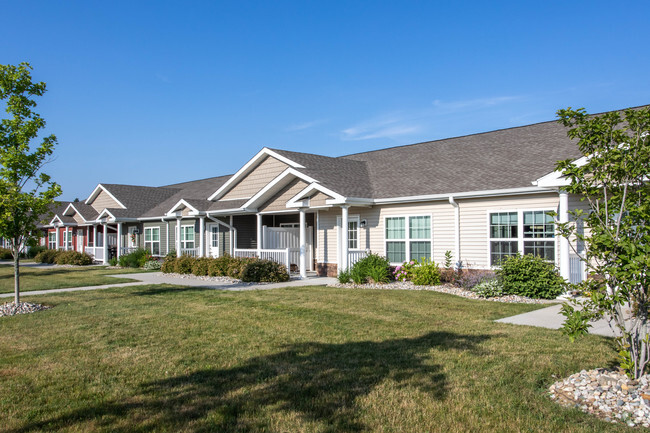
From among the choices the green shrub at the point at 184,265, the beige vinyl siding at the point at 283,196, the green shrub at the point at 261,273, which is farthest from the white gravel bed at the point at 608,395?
the green shrub at the point at 184,265

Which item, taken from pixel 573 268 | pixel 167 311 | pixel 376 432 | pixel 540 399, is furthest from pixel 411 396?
pixel 573 268

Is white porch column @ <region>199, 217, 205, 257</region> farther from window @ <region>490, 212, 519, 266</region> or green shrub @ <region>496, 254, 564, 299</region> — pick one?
green shrub @ <region>496, 254, 564, 299</region>

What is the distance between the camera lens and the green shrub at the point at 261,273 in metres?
18.1

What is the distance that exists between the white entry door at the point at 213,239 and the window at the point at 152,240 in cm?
601

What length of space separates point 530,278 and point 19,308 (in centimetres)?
1290

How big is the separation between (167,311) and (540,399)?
856 centimetres

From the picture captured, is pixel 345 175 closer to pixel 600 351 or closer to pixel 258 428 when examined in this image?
pixel 600 351

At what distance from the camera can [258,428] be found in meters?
4.64

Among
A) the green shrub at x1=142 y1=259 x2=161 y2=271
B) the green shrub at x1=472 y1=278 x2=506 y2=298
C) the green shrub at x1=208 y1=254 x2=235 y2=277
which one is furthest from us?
the green shrub at x1=142 y1=259 x2=161 y2=271

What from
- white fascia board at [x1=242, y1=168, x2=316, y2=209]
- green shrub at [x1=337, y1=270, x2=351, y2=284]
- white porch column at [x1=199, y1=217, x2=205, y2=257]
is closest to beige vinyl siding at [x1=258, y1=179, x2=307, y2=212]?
white fascia board at [x1=242, y1=168, x2=316, y2=209]

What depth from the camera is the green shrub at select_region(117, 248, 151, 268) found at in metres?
27.3

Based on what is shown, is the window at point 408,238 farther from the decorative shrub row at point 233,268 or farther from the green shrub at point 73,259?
the green shrub at point 73,259

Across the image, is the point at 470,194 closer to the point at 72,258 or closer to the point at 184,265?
the point at 184,265

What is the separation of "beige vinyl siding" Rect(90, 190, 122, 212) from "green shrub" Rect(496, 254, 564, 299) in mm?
27507
